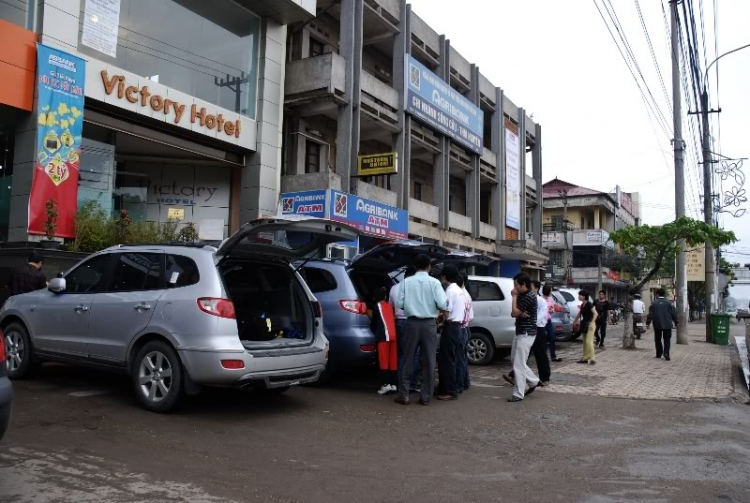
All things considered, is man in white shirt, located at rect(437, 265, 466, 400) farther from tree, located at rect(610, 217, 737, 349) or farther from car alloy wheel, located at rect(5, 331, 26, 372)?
tree, located at rect(610, 217, 737, 349)

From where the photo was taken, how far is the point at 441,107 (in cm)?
2391

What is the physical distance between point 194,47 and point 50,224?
6693 millimetres

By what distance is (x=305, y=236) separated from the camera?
6688 mm

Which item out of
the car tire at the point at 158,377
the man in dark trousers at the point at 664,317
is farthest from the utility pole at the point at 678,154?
the car tire at the point at 158,377

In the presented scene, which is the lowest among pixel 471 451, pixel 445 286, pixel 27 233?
pixel 471 451

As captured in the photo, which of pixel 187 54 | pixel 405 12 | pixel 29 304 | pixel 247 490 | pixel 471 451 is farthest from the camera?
pixel 405 12

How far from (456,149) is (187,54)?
1377 centimetres

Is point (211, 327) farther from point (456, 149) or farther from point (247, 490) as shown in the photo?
point (456, 149)

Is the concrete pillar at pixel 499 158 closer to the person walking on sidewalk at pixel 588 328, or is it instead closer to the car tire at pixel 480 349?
the person walking on sidewalk at pixel 588 328

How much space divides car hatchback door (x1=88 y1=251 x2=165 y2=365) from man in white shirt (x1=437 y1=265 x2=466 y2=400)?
3670mm

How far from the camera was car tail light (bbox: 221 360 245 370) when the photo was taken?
5.67 meters

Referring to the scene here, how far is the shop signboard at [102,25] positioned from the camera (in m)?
13.0

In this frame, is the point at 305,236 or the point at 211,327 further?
the point at 305,236

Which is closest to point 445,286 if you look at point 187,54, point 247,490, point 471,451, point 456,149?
point 471,451
